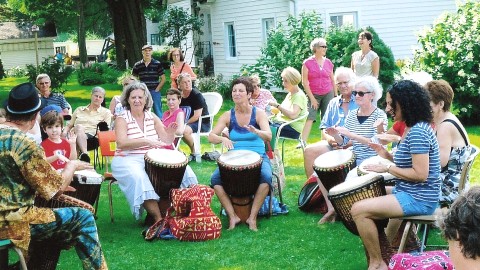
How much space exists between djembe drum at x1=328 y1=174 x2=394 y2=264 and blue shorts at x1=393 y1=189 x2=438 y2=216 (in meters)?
0.21

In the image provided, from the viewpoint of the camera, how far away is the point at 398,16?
695 inches

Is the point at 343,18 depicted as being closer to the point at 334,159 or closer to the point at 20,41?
the point at 334,159

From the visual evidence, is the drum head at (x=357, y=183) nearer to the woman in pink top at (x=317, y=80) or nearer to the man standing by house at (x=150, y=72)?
the woman in pink top at (x=317, y=80)

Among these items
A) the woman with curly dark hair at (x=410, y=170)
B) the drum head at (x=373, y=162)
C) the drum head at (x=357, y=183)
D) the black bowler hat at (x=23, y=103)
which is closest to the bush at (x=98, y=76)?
the drum head at (x=373, y=162)

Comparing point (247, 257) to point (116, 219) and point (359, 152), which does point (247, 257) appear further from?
point (116, 219)

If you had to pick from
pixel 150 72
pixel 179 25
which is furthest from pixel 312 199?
pixel 179 25

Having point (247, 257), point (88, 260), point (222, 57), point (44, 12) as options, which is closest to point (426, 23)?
point (222, 57)

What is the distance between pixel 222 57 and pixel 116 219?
53.7 ft

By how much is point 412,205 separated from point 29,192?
248 cm

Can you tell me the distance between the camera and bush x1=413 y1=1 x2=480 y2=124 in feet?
40.1

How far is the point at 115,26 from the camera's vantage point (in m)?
29.9

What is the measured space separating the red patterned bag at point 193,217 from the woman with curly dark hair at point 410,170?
1.87m

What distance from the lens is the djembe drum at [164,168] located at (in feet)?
22.1

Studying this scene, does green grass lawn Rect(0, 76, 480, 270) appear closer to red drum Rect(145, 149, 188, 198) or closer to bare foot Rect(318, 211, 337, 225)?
bare foot Rect(318, 211, 337, 225)
